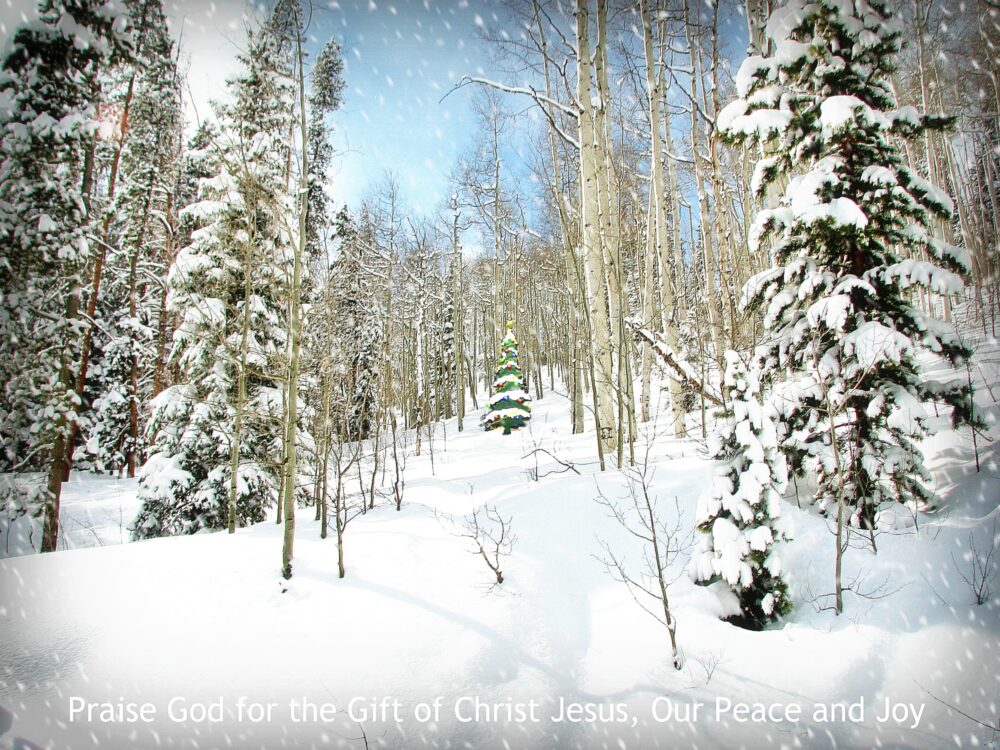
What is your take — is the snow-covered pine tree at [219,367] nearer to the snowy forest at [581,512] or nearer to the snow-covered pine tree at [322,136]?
the snowy forest at [581,512]

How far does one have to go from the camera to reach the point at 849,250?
4.19 meters

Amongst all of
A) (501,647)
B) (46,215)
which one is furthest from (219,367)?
(501,647)

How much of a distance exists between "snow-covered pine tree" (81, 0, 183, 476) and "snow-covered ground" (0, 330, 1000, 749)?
954cm

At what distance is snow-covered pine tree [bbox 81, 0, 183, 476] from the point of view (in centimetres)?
1136

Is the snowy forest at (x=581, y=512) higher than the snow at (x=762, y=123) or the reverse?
the reverse

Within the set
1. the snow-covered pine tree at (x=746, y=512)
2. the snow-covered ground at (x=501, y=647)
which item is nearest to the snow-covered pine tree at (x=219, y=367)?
the snow-covered ground at (x=501, y=647)

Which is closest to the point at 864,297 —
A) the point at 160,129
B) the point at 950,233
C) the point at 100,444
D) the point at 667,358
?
the point at 667,358

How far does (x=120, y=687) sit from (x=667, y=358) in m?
6.35

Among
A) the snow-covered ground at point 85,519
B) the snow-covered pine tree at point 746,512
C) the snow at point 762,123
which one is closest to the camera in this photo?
the snow-covered pine tree at point 746,512

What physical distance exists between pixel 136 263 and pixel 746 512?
16.1 metres

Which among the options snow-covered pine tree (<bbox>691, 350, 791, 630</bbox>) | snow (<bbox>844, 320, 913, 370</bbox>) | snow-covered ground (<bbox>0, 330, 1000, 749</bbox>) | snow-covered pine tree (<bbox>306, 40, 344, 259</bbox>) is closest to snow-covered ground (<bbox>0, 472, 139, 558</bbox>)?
snow-covered ground (<bbox>0, 330, 1000, 749</bbox>)

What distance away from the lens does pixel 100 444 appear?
45.0ft

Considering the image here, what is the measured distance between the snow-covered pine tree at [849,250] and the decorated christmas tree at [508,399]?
12.1m

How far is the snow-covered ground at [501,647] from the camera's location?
9.22ft
